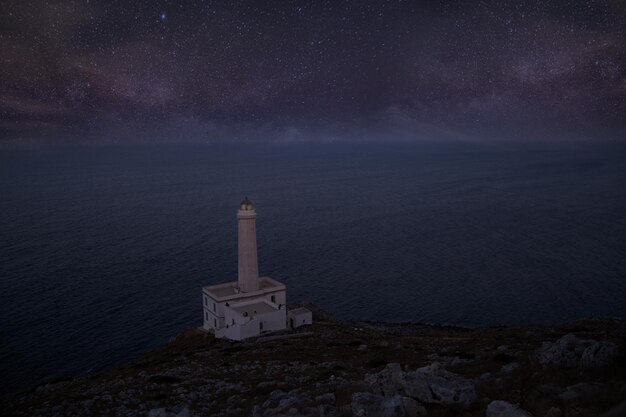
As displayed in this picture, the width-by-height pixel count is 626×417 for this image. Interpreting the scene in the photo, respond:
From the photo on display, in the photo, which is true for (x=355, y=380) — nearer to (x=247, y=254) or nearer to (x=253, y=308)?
(x=253, y=308)

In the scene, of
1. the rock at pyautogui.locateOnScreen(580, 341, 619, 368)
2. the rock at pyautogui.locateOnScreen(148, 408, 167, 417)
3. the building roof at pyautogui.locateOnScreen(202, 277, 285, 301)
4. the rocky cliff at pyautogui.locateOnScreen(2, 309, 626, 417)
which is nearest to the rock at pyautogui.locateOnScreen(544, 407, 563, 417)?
the rocky cliff at pyautogui.locateOnScreen(2, 309, 626, 417)

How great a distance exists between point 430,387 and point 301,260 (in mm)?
58748

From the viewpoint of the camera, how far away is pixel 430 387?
14.0m

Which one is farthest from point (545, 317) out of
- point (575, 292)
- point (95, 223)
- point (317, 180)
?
point (317, 180)

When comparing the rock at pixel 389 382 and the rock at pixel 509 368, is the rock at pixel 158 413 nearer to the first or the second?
the rock at pixel 389 382

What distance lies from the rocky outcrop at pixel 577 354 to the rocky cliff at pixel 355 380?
4 cm

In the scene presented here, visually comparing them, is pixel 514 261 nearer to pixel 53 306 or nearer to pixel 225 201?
pixel 53 306

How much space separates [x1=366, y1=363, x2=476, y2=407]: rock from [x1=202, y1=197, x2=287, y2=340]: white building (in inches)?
914

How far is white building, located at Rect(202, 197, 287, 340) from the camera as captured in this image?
38156 mm

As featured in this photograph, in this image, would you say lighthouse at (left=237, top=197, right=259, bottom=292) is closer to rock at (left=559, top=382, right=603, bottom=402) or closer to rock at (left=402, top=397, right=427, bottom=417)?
rock at (left=402, top=397, right=427, bottom=417)

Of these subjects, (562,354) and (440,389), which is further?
(562,354)

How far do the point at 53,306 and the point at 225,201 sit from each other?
234 ft

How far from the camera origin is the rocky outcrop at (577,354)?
16.3 m

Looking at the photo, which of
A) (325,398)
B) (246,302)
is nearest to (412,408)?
(325,398)
